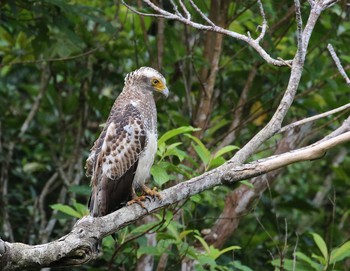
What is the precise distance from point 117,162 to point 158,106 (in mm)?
2261

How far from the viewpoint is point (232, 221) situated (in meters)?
6.86

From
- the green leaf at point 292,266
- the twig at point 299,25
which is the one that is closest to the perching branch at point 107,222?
the twig at point 299,25

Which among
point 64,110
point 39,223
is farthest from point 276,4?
point 39,223

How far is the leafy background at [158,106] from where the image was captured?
22.3ft

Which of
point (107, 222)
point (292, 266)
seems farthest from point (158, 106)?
point (107, 222)

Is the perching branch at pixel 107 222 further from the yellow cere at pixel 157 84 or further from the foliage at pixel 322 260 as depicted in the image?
the foliage at pixel 322 260

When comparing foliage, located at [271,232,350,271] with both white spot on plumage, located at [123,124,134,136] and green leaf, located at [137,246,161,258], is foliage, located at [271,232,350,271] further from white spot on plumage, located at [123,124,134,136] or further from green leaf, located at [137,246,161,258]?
white spot on plumage, located at [123,124,134,136]

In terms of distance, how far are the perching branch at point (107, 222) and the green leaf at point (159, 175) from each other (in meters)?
0.57

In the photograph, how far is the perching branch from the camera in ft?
13.5

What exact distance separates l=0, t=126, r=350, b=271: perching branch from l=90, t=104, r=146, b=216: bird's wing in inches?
23.7

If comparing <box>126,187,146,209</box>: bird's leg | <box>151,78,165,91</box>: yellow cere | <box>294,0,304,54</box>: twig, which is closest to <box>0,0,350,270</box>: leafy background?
<box>151,78,165,91</box>: yellow cere

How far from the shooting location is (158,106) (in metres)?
7.40

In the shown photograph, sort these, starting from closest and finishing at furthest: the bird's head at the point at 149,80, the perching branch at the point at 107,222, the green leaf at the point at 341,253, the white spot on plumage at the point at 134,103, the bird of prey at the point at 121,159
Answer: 1. the perching branch at the point at 107,222
2. the bird of prey at the point at 121,159
3. the white spot on plumage at the point at 134,103
4. the bird's head at the point at 149,80
5. the green leaf at the point at 341,253

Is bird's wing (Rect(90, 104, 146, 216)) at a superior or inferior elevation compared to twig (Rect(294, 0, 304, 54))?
inferior
